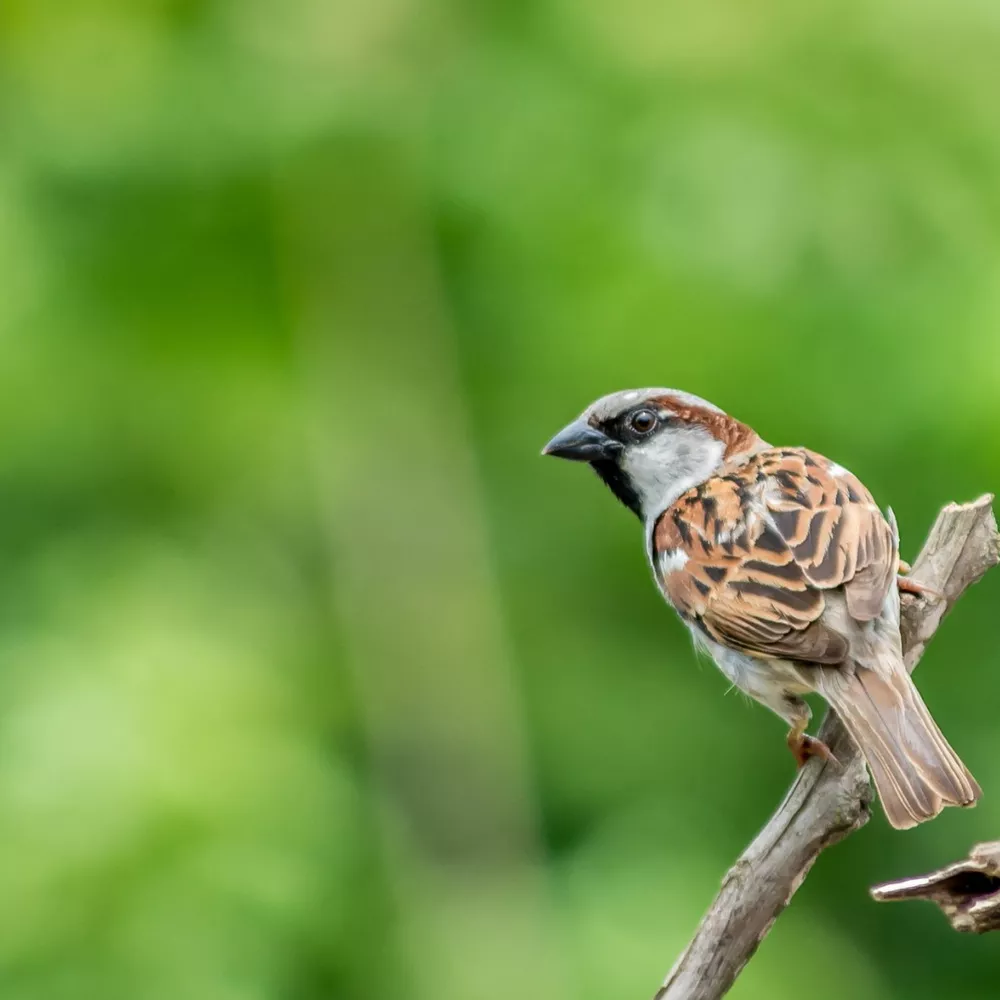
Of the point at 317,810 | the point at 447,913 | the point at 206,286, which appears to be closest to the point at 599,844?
the point at 447,913

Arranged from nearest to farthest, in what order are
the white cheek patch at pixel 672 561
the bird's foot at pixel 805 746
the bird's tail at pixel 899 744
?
the bird's tail at pixel 899 744 → the bird's foot at pixel 805 746 → the white cheek patch at pixel 672 561

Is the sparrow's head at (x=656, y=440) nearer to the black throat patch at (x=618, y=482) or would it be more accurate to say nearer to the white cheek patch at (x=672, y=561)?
the black throat patch at (x=618, y=482)

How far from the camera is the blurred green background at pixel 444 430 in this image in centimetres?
300

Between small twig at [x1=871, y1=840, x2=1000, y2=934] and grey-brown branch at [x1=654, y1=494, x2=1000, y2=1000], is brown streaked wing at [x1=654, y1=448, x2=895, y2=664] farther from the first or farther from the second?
small twig at [x1=871, y1=840, x2=1000, y2=934]

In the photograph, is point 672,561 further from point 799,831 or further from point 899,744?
point 799,831

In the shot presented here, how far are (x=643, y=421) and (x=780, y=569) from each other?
21.5 inches

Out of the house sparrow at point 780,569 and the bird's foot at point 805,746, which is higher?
the house sparrow at point 780,569

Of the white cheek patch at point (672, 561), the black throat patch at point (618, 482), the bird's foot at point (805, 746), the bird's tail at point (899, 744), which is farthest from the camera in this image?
the black throat patch at point (618, 482)

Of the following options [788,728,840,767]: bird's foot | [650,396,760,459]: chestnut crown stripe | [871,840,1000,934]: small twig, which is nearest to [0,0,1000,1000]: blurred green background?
[650,396,760,459]: chestnut crown stripe

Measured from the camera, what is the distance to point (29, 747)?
9.77ft

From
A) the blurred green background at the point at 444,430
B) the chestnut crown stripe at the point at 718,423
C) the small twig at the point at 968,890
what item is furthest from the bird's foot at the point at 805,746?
the chestnut crown stripe at the point at 718,423

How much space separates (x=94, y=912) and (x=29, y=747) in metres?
Result: 0.39

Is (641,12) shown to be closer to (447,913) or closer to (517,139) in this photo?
(517,139)

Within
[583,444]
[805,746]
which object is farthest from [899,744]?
[583,444]
